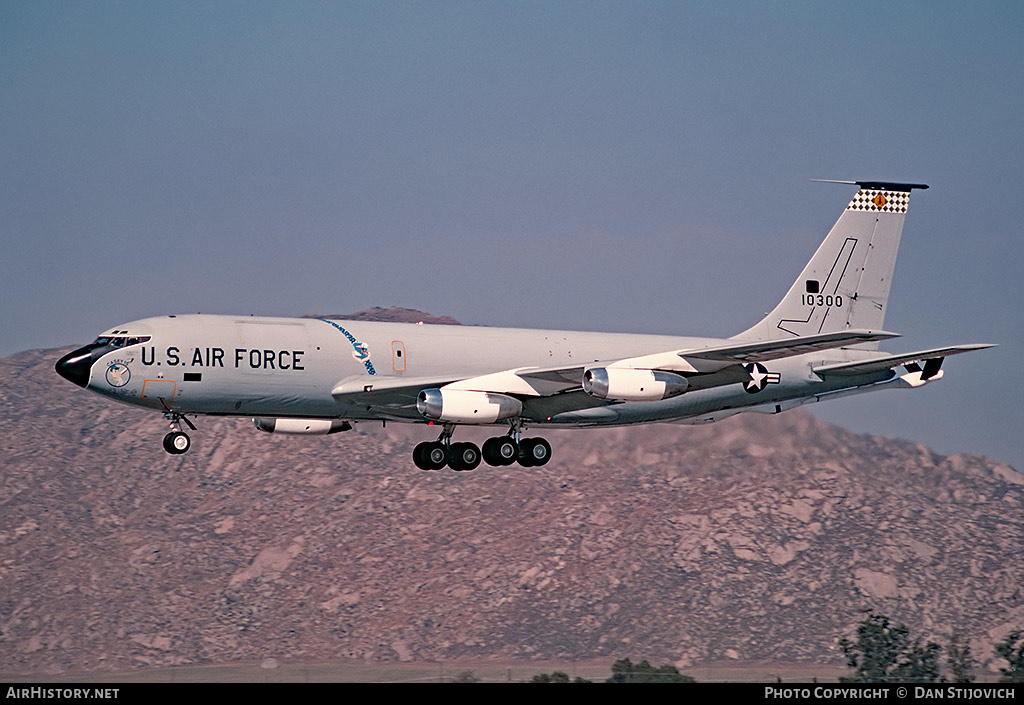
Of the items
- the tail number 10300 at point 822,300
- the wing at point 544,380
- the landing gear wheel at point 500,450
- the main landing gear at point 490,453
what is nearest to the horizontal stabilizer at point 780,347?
the wing at point 544,380

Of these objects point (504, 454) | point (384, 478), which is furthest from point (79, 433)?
point (504, 454)

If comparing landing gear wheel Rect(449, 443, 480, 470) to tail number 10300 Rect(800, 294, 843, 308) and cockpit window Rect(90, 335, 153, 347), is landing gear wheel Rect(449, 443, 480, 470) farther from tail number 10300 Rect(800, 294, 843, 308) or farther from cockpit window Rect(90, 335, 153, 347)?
tail number 10300 Rect(800, 294, 843, 308)

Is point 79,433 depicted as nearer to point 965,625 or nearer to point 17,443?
point 17,443

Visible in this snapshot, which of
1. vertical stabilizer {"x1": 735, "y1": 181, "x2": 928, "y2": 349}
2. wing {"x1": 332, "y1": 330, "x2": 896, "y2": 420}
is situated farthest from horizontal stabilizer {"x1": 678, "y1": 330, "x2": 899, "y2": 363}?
vertical stabilizer {"x1": 735, "y1": 181, "x2": 928, "y2": 349}

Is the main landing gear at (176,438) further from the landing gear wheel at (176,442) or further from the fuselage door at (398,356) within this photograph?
the fuselage door at (398,356)

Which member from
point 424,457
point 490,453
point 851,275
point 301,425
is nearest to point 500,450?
point 490,453

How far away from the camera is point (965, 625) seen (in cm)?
11681

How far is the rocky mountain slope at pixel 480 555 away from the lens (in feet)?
378

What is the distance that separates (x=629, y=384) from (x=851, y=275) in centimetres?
1584

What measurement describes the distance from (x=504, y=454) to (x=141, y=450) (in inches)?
4080

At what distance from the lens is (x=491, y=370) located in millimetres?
53062

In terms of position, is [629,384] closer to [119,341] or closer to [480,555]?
[119,341]

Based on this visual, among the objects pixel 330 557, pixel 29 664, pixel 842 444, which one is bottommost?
pixel 29 664

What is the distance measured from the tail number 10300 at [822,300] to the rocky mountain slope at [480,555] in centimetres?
3785
